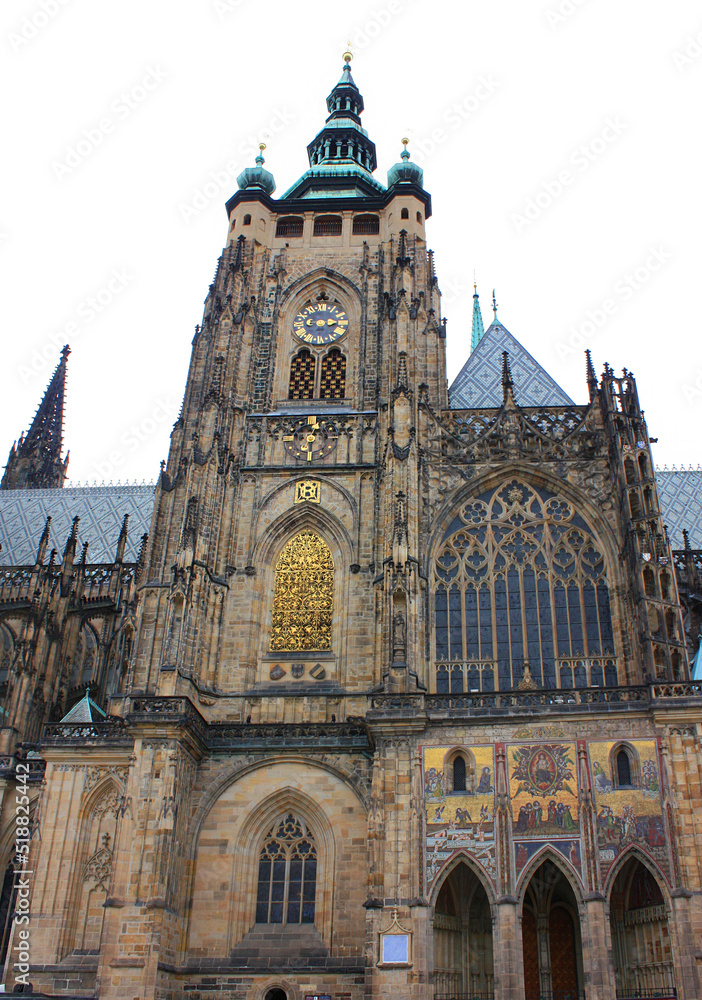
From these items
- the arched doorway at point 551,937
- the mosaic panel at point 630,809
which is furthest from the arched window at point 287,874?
the mosaic panel at point 630,809

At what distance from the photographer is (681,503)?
1267 inches

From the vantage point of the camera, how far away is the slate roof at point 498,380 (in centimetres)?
2834

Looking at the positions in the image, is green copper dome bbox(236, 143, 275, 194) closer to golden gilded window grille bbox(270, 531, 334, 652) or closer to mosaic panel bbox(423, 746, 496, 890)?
golden gilded window grille bbox(270, 531, 334, 652)

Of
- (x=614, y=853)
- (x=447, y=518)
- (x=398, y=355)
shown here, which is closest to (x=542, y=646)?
(x=447, y=518)

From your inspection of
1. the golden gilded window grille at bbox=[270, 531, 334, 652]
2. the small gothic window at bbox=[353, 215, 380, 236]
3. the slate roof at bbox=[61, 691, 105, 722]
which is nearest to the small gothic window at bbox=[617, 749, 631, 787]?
the golden gilded window grille at bbox=[270, 531, 334, 652]

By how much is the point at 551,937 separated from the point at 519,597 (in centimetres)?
787

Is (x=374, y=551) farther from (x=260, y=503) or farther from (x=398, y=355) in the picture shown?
(x=398, y=355)

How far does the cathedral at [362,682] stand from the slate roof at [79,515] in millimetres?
3573

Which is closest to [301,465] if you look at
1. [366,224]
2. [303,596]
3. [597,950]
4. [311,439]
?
[311,439]

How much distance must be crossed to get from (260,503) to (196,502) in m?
2.27

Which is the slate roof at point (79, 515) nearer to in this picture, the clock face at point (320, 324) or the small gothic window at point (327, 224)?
the clock face at point (320, 324)

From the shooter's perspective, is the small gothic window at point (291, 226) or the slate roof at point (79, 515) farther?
the slate roof at point (79, 515)

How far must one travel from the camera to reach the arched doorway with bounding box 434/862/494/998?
18.8 meters

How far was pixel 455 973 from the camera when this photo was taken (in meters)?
19.1
